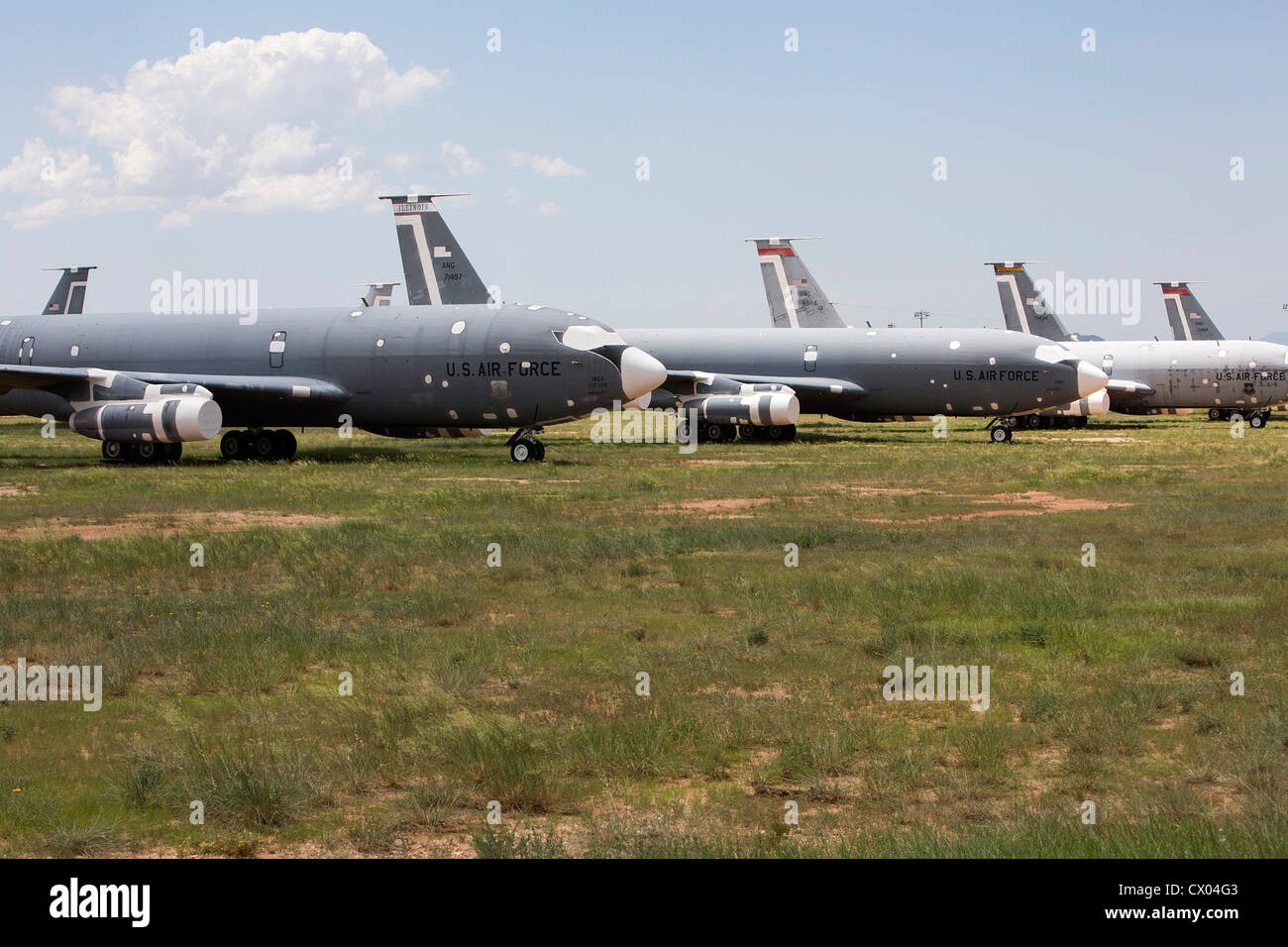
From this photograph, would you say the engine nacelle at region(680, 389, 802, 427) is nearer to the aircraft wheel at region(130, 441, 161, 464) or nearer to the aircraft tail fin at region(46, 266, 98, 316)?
the aircraft wheel at region(130, 441, 161, 464)

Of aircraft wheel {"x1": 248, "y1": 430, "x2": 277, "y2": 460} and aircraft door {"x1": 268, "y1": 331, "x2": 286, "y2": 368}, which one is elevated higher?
aircraft door {"x1": 268, "y1": 331, "x2": 286, "y2": 368}

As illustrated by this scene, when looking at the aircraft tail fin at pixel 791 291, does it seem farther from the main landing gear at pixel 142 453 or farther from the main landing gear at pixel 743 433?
the main landing gear at pixel 142 453

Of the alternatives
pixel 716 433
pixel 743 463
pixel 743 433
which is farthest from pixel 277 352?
pixel 743 433

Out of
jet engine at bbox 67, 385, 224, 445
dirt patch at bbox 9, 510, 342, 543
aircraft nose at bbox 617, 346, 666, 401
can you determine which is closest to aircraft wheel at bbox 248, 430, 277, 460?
jet engine at bbox 67, 385, 224, 445

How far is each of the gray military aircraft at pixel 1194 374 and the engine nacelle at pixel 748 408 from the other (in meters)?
21.9

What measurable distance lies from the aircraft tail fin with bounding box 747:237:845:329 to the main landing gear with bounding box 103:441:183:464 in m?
27.8

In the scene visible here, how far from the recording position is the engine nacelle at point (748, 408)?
144ft

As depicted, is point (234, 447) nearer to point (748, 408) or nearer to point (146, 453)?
point (146, 453)

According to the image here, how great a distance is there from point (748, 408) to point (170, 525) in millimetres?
26130

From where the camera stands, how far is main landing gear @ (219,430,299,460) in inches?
1444

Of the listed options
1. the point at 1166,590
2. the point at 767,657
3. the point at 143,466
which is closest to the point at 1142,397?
the point at 143,466

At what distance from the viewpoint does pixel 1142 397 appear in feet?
212

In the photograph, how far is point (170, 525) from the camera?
20906mm
